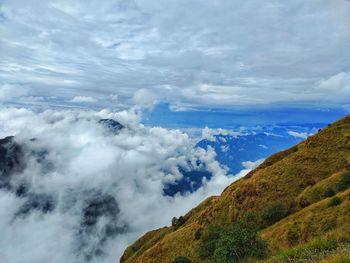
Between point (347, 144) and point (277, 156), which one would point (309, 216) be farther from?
point (277, 156)

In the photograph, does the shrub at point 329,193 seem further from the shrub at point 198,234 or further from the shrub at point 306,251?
the shrub at point 306,251

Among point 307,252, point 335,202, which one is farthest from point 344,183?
point 307,252

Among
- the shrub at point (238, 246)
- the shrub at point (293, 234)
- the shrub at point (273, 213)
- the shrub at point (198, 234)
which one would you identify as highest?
the shrub at point (238, 246)

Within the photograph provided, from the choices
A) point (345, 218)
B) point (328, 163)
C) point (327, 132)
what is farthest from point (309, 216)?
point (327, 132)

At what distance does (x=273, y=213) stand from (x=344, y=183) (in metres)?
13.8

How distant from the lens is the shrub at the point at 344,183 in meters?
61.8

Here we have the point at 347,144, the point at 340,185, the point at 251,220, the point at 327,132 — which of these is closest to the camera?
the point at 340,185

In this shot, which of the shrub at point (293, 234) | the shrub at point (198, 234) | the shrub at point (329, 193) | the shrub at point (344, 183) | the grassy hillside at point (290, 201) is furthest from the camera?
the shrub at point (198, 234)

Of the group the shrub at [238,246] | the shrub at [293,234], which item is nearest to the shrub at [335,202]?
the shrub at [293,234]

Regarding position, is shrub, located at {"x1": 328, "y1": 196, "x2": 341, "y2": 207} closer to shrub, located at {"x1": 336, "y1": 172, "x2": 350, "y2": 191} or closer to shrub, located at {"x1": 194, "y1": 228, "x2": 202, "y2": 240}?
shrub, located at {"x1": 336, "y1": 172, "x2": 350, "y2": 191}

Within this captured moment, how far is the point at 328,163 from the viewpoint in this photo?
81.4m

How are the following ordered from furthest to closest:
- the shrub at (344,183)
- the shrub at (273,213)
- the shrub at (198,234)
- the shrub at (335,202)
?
the shrub at (198,234) < the shrub at (273,213) < the shrub at (344,183) < the shrub at (335,202)

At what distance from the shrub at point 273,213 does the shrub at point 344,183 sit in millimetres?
11369

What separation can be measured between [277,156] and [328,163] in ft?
89.9
